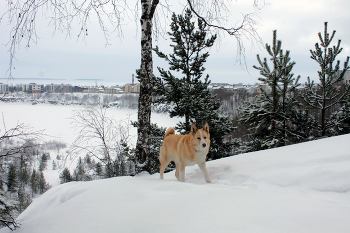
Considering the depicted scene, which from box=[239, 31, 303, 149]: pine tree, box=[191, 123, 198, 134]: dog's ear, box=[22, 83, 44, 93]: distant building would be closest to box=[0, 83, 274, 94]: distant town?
box=[22, 83, 44, 93]: distant building

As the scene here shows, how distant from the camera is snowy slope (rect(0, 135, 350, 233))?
1599mm

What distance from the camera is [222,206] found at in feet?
6.29

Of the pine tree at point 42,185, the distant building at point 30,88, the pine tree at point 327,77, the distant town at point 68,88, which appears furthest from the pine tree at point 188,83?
the pine tree at point 42,185

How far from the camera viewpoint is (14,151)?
2721mm

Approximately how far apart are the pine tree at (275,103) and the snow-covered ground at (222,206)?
7125 mm

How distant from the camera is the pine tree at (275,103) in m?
10.0

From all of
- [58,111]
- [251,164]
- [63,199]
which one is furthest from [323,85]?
[58,111]

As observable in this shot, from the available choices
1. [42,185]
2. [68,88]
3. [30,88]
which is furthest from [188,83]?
[42,185]

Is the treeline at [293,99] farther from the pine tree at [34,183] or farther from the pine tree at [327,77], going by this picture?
the pine tree at [34,183]

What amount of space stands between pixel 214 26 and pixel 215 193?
460 cm

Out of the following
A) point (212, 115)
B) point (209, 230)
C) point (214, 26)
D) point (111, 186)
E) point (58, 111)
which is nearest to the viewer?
point (209, 230)

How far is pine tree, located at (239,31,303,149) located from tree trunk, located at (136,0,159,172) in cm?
750

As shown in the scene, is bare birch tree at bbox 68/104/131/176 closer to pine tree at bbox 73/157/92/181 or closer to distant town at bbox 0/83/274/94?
pine tree at bbox 73/157/92/181

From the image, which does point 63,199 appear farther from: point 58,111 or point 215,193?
point 58,111
